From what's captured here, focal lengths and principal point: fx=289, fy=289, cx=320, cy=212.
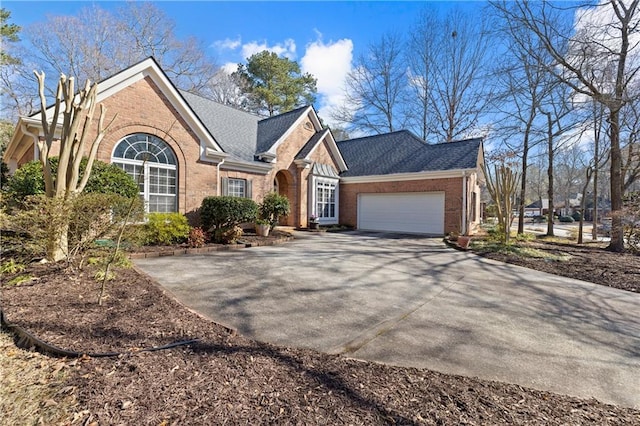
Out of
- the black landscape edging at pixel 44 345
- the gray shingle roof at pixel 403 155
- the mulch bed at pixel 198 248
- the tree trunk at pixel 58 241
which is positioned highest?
the gray shingle roof at pixel 403 155

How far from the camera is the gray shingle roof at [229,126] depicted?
1414 centimetres

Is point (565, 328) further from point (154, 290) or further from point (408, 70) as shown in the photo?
point (408, 70)

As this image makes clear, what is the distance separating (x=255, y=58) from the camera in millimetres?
27422

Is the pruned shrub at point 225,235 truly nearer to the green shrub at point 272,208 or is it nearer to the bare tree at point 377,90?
the green shrub at point 272,208

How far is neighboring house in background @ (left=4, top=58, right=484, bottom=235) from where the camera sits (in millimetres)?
9867

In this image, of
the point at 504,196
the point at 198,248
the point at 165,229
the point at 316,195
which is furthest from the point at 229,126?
the point at 504,196

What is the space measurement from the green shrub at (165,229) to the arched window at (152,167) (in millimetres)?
1299

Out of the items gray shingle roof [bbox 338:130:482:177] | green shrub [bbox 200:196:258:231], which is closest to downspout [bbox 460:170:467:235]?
gray shingle roof [bbox 338:130:482:177]

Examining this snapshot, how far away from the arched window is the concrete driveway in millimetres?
3783

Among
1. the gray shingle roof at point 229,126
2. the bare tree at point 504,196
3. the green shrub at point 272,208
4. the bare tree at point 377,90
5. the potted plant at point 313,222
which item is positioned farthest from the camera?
the bare tree at point 377,90

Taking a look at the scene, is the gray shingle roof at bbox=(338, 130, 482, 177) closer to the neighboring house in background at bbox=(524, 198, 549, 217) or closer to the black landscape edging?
the black landscape edging

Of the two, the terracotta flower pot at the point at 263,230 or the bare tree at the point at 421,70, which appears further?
the bare tree at the point at 421,70

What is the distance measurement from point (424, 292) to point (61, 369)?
206 inches

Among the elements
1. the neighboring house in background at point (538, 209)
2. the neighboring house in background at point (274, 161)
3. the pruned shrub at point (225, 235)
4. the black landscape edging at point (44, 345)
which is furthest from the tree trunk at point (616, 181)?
the neighboring house in background at point (538, 209)
